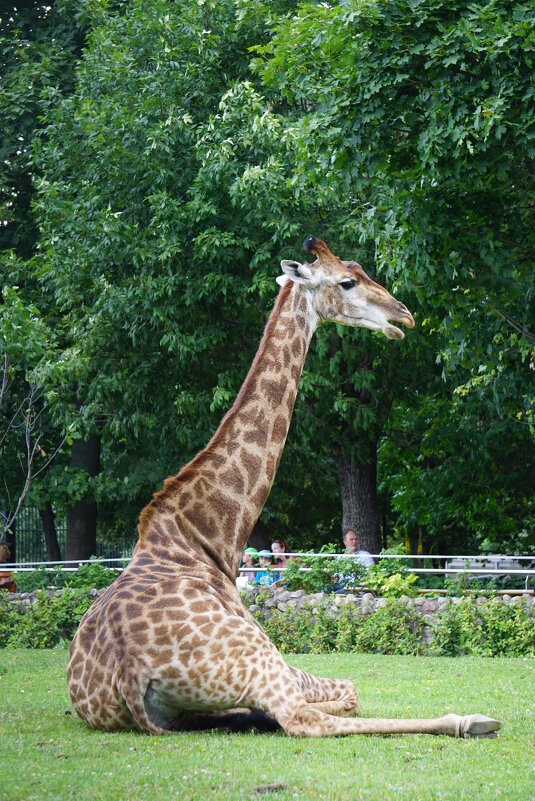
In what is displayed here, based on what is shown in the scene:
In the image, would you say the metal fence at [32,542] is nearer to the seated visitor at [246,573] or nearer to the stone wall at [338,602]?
the seated visitor at [246,573]

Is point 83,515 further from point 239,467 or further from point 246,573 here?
point 239,467

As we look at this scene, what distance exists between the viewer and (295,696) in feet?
23.8

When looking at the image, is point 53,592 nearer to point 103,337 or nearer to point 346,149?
point 103,337

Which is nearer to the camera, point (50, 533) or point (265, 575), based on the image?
point (265, 575)

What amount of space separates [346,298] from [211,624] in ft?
10.9

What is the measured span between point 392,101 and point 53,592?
1007 cm

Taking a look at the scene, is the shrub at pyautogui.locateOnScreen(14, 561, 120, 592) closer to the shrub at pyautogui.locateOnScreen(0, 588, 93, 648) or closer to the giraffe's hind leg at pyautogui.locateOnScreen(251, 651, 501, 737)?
the shrub at pyautogui.locateOnScreen(0, 588, 93, 648)

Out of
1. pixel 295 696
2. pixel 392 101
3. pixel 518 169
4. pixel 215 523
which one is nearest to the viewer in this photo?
pixel 295 696

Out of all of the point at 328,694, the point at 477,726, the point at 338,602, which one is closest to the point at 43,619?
the point at 338,602

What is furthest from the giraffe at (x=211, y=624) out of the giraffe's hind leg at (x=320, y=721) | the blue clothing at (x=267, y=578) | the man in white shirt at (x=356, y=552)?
the blue clothing at (x=267, y=578)

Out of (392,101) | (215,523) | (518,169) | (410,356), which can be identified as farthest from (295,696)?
(410,356)

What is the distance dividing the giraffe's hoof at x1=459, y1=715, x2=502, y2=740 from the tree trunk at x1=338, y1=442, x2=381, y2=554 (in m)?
14.1

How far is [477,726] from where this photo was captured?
23.7 ft

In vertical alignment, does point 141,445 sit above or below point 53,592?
above
